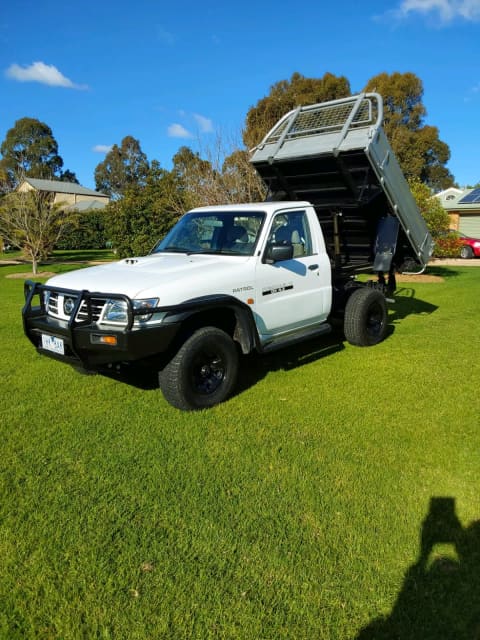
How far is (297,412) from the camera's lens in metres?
4.74

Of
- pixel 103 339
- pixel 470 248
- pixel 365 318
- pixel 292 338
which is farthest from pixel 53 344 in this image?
pixel 470 248

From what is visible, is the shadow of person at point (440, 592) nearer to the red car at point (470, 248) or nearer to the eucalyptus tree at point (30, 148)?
the red car at point (470, 248)

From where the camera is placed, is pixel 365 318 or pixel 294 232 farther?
pixel 365 318

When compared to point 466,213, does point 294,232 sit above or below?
below

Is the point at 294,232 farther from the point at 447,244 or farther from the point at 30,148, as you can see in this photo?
the point at 30,148

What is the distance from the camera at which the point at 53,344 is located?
183 inches

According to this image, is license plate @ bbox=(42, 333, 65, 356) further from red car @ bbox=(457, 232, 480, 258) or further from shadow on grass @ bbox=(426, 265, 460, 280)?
red car @ bbox=(457, 232, 480, 258)

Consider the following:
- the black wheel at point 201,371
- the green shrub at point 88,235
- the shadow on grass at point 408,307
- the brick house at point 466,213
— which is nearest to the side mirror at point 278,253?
the black wheel at point 201,371

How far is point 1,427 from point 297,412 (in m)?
2.75

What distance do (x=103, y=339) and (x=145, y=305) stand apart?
459 mm

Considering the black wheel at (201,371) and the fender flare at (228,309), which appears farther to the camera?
the black wheel at (201,371)

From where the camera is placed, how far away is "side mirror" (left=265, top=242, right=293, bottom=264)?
Answer: 5.23 meters

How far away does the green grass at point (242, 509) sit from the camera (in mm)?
2400

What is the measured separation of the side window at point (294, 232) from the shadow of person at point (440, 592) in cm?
349
